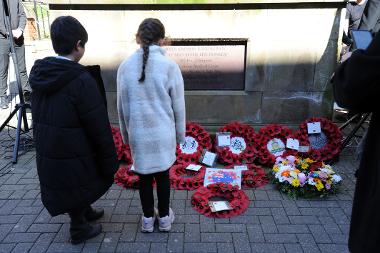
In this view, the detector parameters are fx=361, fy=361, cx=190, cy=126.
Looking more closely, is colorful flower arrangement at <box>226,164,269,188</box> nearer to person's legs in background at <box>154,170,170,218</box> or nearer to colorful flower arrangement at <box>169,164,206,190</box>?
colorful flower arrangement at <box>169,164,206,190</box>

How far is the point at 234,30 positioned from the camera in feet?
14.1

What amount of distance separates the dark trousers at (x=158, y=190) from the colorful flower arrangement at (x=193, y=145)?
1245 millimetres

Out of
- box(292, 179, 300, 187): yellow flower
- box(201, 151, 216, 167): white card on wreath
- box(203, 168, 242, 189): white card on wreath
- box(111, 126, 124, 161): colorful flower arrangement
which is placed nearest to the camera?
box(292, 179, 300, 187): yellow flower

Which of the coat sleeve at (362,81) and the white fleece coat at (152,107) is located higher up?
the coat sleeve at (362,81)

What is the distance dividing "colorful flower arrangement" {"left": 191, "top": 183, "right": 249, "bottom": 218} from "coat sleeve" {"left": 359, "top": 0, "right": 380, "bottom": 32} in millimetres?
3485

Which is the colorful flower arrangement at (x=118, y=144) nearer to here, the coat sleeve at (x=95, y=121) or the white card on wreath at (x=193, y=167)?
the white card on wreath at (x=193, y=167)

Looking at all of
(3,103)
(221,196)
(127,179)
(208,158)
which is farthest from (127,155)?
(3,103)

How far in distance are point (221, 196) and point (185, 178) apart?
484mm

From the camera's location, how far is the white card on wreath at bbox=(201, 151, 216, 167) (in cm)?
411

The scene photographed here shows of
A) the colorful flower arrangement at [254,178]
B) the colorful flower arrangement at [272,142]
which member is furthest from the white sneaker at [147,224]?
the colorful flower arrangement at [272,142]

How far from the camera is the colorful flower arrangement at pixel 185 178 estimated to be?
147 inches

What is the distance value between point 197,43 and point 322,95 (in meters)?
1.68

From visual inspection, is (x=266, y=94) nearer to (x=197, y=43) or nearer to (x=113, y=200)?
(x=197, y=43)

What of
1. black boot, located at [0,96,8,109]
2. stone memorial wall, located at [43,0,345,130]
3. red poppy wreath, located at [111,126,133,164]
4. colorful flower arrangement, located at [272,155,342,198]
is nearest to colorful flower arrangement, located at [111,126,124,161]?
red poppy wreath, located at [111,126,133,164]
